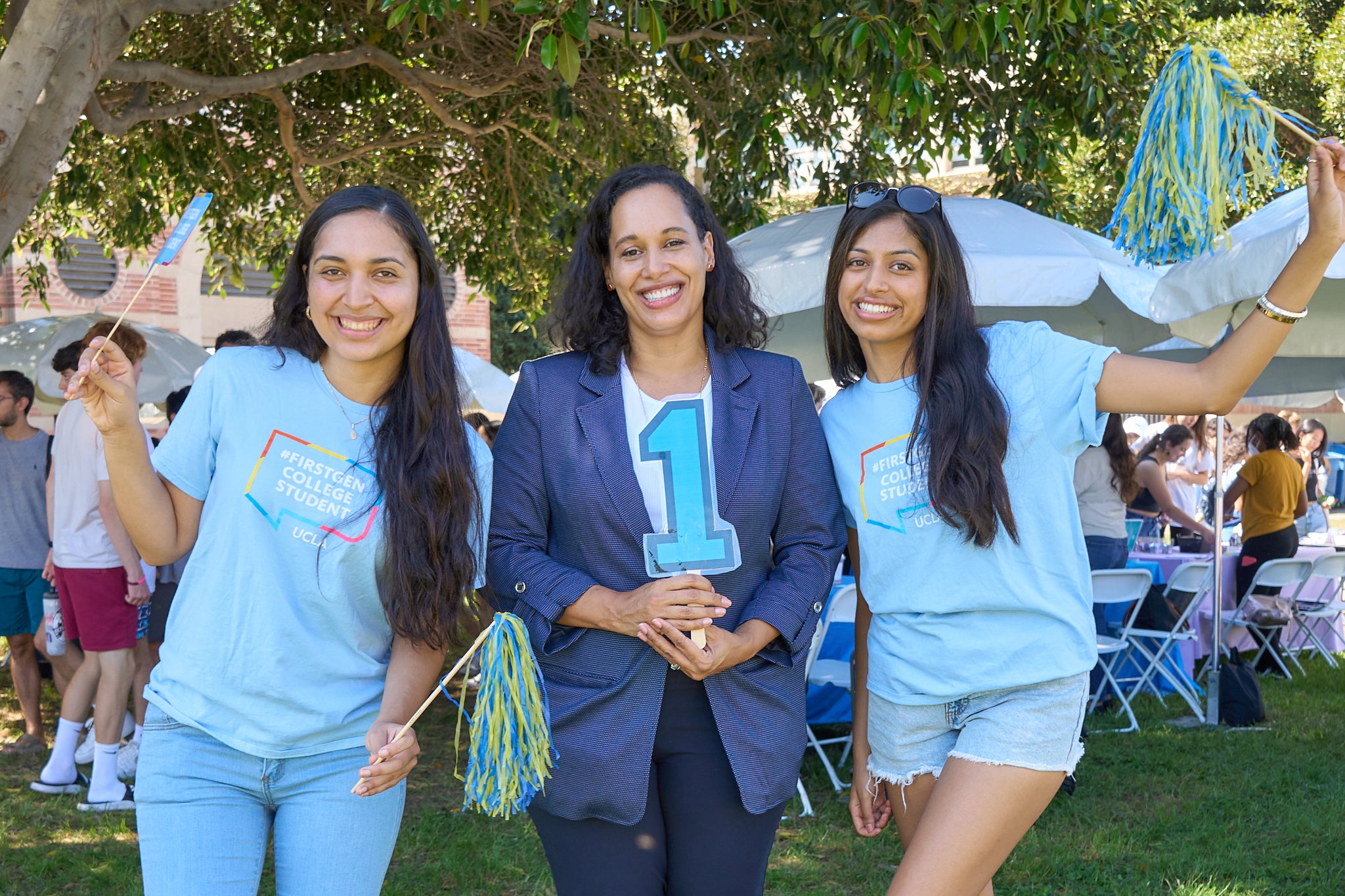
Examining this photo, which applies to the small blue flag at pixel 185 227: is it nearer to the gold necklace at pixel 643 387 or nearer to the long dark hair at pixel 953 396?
the gold necklace at pixel 643 387

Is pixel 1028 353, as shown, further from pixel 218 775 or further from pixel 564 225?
pixel 564 225

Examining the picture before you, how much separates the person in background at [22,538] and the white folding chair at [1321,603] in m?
8.62

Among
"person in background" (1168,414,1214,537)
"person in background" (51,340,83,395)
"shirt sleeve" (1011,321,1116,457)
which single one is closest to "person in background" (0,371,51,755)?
"person in background" (51,340,83,395)

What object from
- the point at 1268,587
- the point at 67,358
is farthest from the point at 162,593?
the point at 1268,587

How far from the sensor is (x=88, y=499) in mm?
5801

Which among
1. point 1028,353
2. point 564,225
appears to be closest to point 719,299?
point 1028,353

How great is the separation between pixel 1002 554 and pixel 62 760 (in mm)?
5355

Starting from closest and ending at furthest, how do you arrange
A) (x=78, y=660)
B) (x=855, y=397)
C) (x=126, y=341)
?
(x=855, y=397), (x=126, y=341), (x=78, y=660)

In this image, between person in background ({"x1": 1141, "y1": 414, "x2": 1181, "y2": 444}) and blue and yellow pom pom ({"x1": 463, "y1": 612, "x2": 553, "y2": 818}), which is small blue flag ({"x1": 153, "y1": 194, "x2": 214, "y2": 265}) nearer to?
blue and yellow pom pom ({"x1": 463, "y1": 612, "x2": 553, "y2": 818})

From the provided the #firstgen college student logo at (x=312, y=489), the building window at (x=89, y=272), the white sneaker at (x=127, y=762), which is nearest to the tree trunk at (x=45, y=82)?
the #firstgen college student logo at (x=312, y=489)

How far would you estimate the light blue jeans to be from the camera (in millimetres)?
2047

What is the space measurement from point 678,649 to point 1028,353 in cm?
100

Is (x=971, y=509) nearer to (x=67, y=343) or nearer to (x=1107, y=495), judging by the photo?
(x=1107, y=495)

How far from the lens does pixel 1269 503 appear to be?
8.81 metres
